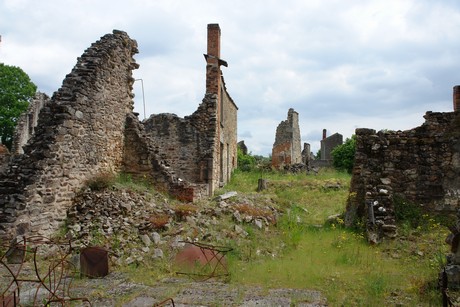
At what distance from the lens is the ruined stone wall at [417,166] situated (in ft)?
38.3

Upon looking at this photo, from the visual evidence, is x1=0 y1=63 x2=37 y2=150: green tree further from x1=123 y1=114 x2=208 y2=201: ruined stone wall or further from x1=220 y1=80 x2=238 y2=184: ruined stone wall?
x1=123 y1=114 x2=208 y2=201: ruined stone wall

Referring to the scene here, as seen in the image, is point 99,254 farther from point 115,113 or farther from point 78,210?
point 115,113

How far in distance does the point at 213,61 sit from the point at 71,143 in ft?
31.9

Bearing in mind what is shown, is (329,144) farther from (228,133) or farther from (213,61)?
(213,61)

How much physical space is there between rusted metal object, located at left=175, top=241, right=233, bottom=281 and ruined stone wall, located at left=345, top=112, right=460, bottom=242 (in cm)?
527

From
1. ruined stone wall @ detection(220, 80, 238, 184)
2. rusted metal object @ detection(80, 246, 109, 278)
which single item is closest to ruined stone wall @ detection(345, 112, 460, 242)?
rusted metal object @ detection(80, 246, 109, 278)

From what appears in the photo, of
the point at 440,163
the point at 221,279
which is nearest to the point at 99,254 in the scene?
the point at 221,279

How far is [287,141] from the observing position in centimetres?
3375

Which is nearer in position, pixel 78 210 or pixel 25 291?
pixel 25 291

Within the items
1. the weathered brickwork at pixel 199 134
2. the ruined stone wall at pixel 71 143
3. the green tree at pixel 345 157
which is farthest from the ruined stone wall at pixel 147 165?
the green tree at pixel 345 157

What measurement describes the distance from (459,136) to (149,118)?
12574mm

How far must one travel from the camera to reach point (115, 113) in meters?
12.6

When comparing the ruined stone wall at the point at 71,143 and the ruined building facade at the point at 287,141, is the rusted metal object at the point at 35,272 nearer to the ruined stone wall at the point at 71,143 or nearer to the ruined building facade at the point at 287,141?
the ruined stone wall at the point at 71,143

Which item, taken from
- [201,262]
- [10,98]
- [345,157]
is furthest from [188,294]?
[10,98]
